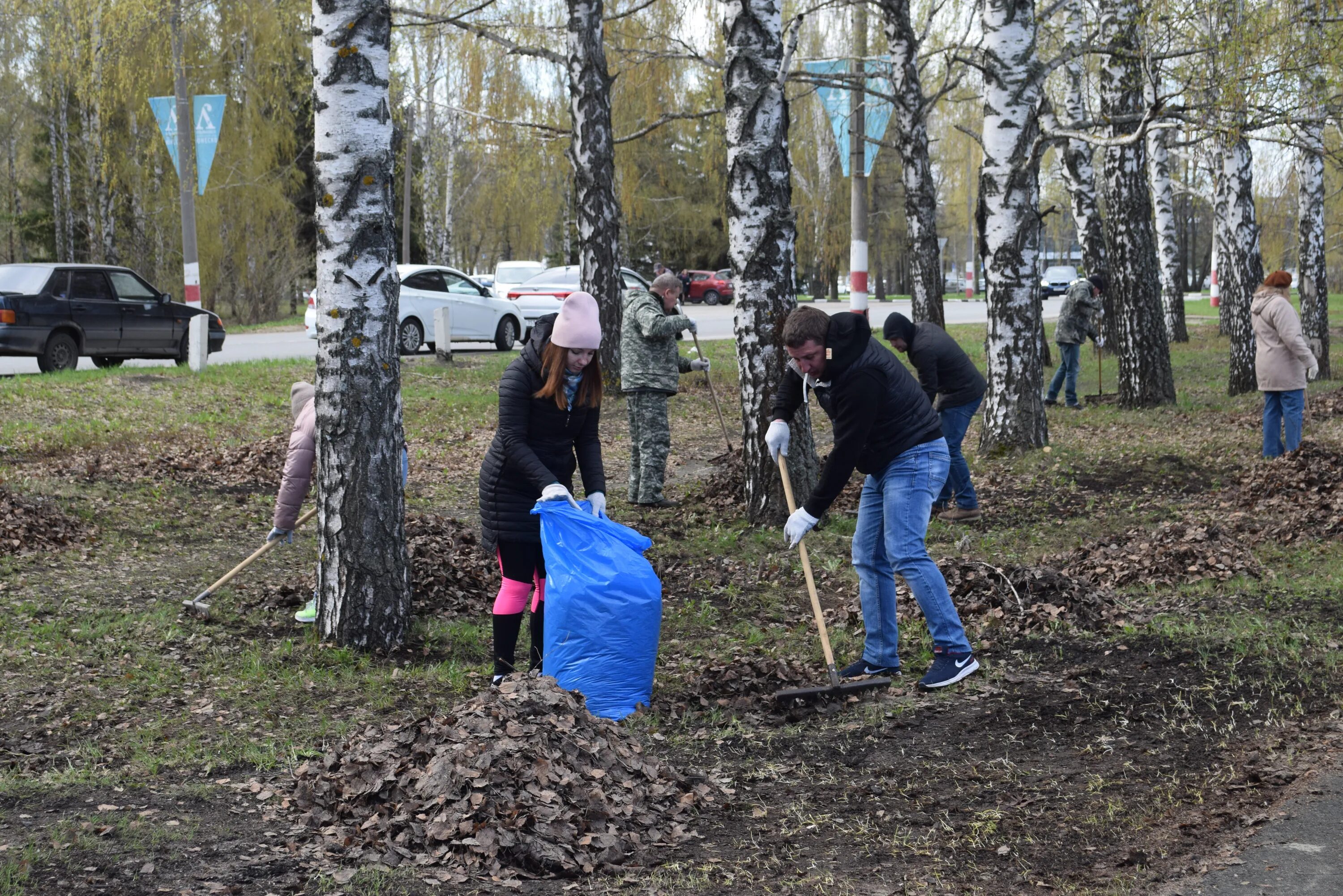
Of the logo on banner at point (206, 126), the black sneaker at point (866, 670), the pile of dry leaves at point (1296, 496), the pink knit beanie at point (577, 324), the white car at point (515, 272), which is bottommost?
the black sneaker at point (866, 670)

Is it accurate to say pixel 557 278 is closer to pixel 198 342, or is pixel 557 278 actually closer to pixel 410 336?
pixel 410 336

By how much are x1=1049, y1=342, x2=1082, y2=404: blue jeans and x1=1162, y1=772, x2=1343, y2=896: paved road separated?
11386 mm

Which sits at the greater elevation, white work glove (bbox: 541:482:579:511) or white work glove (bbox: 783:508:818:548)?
white work glove (bbox: 541:482:579:511)

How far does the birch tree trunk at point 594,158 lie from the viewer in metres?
14.6

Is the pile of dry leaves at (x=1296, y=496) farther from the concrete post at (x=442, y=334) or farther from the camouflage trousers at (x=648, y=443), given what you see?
the concrete post at (x=442, y=334)

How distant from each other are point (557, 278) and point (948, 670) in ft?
69.1

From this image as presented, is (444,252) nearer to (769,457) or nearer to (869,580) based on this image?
(769,457)

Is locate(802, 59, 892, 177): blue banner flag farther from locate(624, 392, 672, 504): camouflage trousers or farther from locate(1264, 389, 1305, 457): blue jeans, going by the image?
locate(1264, 389, 1305, 457): blue jeans

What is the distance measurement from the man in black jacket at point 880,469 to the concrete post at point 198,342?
1250 centimetres

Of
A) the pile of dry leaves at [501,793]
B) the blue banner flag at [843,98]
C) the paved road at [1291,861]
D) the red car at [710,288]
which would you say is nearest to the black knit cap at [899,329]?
the pile of dry leaves at [501,793]

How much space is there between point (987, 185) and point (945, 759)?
307 inches

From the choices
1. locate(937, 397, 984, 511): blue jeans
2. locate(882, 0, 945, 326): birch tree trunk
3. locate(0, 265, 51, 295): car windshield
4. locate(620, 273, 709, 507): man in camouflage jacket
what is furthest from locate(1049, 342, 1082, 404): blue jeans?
locate(0, 265, 51, 295): car windshield

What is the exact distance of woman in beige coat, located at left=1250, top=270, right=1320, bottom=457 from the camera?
10.2 meters

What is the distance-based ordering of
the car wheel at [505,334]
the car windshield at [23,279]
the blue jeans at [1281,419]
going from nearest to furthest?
1. the blue jeans at [1281,419]
2. the car windshield at [23,279]
3. the car wheel at [505,334]
